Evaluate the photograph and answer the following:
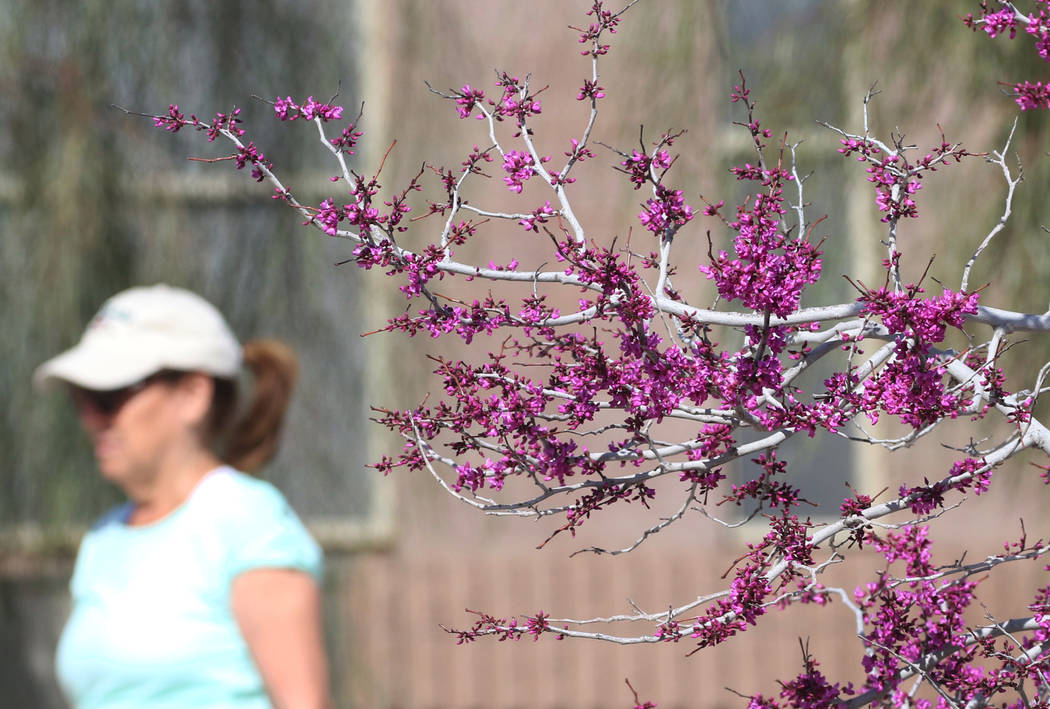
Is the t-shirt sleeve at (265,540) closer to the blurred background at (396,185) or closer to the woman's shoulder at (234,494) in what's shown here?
the woman's shoulder at (234,494)

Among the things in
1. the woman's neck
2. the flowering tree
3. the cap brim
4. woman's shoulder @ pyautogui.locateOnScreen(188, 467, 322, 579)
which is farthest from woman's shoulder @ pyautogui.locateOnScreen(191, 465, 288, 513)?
the flowering tree

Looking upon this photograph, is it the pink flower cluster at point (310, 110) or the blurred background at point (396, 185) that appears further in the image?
the blurred background at point (396, 185)

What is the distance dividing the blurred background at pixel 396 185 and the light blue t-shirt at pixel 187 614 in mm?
1113

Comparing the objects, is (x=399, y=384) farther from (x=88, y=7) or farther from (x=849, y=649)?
(x=849, y=649)

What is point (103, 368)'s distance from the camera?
7.36 feet

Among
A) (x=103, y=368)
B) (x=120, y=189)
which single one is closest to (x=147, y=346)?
(x=103, y=368)

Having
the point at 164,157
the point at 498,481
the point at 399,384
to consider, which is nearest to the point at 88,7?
the point at 164,157

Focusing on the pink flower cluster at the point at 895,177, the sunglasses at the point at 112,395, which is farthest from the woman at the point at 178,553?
the pink flower cluster at the point at 895,177

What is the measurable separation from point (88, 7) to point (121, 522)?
1.35 metres

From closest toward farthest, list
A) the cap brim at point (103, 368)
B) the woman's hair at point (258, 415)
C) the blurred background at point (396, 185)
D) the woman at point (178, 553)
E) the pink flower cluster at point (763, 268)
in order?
1. the pink flower cluster at point (763, 268)
2. the woman at point (178, 553)
3. the cap brim at point (103, 368)
4. the woman's hair at point (258, 415)
5. the blurred background at point (396, 185)

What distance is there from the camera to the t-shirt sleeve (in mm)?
2025

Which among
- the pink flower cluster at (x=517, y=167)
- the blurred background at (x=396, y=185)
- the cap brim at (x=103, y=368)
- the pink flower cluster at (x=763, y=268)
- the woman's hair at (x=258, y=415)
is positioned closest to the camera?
the pink flower cluster at (x=763, y=268)

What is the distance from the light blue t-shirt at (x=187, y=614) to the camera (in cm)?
200

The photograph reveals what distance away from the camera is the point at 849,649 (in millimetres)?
3963
